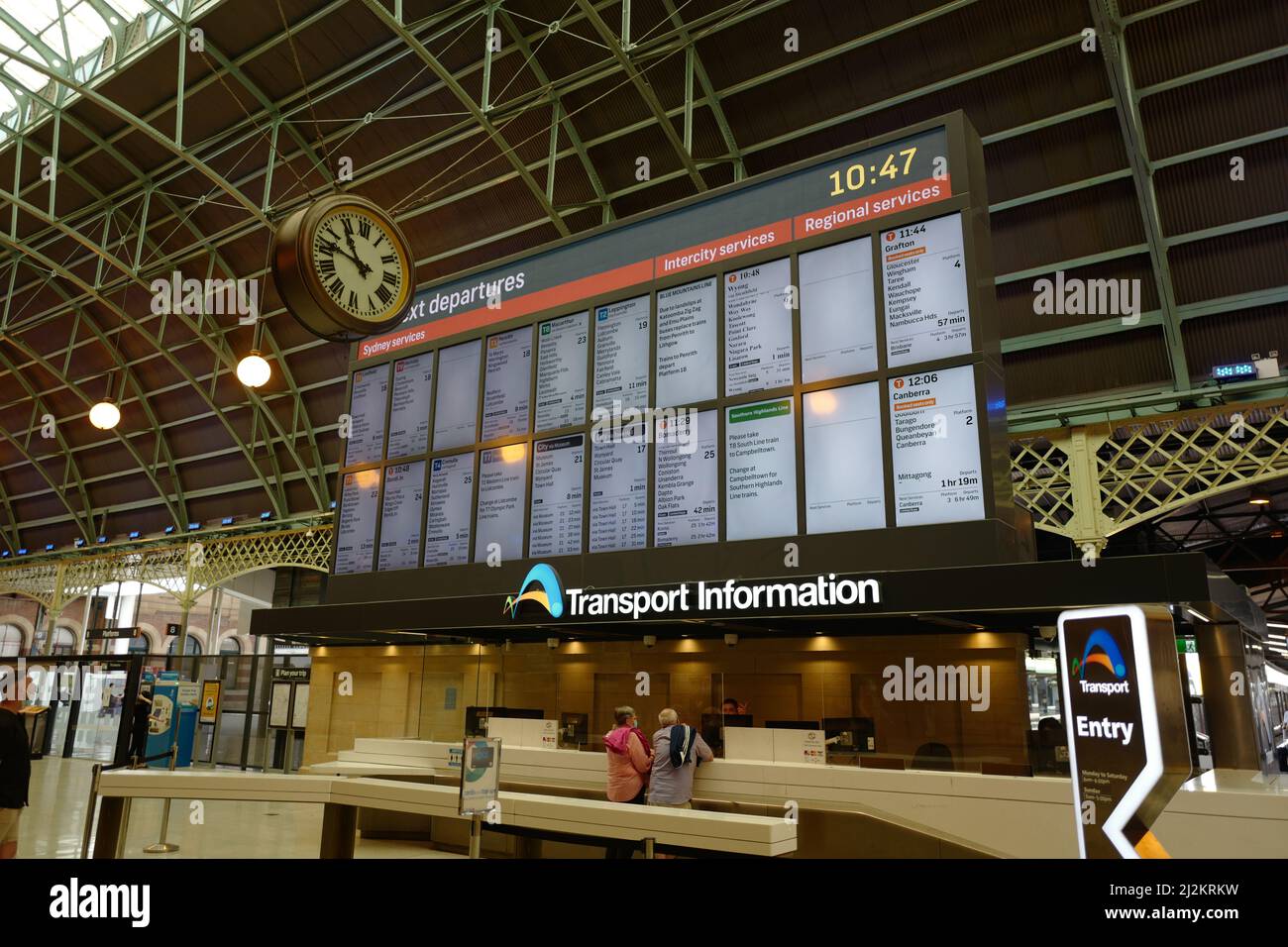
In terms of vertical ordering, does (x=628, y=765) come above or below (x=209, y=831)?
above

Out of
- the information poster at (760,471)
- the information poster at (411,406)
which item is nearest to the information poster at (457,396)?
the information poster at (411,406)

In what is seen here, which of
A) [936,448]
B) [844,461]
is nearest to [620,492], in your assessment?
[844,461]

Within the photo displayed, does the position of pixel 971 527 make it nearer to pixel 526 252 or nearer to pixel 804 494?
pixel 804 494

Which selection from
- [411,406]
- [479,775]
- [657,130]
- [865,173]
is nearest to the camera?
[479,775]

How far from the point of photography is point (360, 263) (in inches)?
317

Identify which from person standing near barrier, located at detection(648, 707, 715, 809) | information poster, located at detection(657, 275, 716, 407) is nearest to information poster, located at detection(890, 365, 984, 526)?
information poster, located at detection(657, 275, 716, 407)

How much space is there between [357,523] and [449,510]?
5.90 feet

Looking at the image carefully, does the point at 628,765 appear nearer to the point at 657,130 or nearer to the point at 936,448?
the point at 936,448

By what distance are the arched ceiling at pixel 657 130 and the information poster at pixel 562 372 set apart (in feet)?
12.4

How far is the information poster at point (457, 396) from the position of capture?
37.6ft

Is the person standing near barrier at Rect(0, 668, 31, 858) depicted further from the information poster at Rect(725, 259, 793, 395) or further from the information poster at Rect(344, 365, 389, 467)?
the information poster at Rect(725, 259, 793, 395)

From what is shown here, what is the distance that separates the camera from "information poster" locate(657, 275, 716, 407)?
9602 millimetres

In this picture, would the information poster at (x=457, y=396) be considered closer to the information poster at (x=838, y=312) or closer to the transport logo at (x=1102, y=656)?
the information poster at (x=838, y=312)
